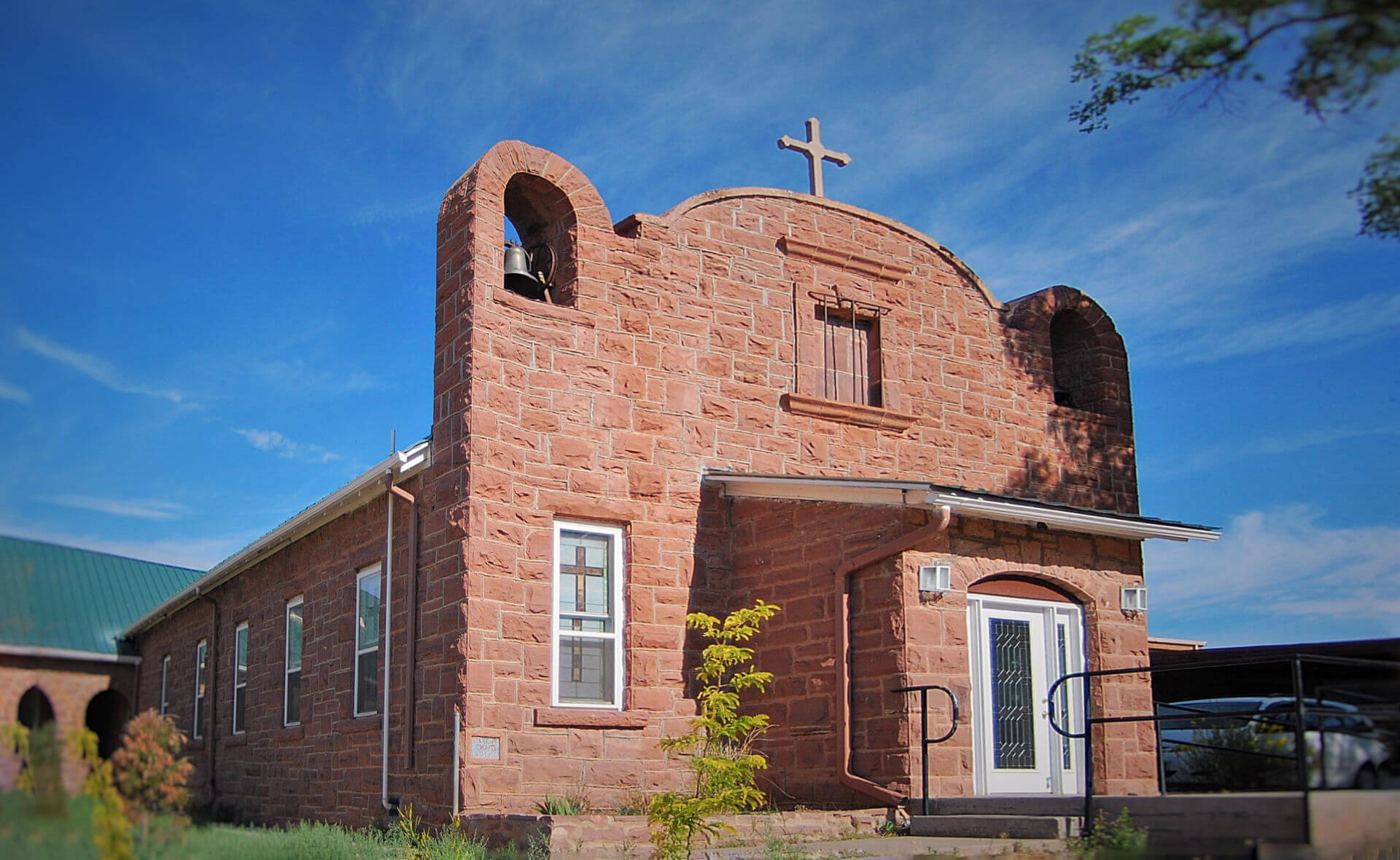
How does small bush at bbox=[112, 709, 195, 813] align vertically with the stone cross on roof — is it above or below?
below

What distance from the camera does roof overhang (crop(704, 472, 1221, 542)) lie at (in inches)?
423

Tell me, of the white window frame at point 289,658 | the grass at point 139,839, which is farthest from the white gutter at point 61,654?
the white window frame at point 289,658

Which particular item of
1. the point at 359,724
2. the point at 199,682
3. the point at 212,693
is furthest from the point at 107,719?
the point at 359,724

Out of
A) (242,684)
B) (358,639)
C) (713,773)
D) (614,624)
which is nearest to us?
(713,773)

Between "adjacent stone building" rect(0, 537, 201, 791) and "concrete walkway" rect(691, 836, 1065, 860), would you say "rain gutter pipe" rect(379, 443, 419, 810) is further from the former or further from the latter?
"adjacent stone building" rect(0, 537, 201, 791)

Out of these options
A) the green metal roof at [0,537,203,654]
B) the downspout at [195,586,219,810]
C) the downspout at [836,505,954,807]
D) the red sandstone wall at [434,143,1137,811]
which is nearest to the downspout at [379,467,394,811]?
the red sandstone wall at [434,143,1137,811]

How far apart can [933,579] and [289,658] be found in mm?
8022

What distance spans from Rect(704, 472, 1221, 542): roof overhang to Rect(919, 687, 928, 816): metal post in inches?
61.0

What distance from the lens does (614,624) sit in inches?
468

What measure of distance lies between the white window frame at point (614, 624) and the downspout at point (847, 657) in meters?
1.93

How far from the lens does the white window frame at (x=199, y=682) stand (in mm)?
8117

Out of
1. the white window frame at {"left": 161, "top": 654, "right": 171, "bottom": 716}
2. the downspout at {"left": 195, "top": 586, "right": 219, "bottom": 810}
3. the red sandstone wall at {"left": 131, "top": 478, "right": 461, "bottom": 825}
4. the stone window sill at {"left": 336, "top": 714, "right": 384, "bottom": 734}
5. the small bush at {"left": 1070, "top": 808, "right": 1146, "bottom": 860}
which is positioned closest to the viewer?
the white window frame at {"left": 161, "top": 654, "right": 171, "bottom": 716}

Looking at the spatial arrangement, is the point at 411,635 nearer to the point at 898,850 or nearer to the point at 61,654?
the point at 898,850

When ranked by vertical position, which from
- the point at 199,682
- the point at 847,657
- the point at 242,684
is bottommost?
the point at 242,684
